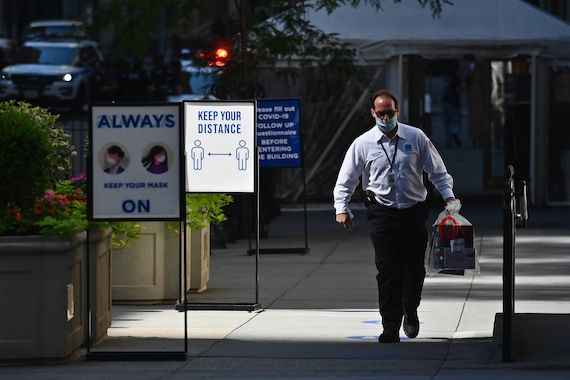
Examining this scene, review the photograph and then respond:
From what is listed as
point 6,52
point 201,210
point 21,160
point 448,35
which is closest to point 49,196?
point 21,160

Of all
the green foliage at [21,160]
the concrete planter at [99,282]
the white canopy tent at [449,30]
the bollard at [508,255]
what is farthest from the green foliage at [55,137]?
the white canopy tent at [449,30]

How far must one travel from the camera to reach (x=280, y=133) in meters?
17.8

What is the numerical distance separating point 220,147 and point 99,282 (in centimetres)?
236

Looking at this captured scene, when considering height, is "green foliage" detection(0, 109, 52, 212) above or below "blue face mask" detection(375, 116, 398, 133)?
below

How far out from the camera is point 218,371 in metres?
9.89

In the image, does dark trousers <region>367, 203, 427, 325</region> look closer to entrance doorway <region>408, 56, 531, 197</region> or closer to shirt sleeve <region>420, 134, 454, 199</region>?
shirt sleeve <region>420, 134, 454, 199</region>

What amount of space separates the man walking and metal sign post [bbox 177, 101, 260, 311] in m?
1.74

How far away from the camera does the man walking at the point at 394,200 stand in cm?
1096

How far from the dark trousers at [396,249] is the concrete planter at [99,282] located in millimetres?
1877

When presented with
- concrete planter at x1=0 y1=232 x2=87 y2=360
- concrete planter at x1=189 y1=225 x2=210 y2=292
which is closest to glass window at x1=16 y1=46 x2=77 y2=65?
concrete planter at x1=189 y1=225 x2=210 y2=292

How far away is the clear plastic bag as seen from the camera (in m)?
10.8

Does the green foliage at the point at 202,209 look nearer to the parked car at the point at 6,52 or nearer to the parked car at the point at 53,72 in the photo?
the parked car at the point at 53,72

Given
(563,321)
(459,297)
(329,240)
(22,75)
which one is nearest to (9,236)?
(563,321)

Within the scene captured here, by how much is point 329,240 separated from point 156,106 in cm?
916
